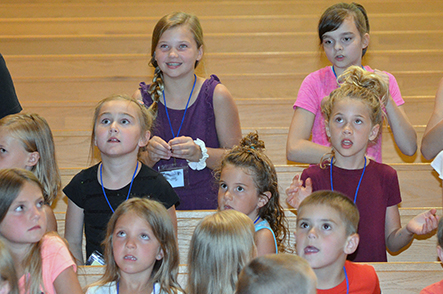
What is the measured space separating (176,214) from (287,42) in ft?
6.78

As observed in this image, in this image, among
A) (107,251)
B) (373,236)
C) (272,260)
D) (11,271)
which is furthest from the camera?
(373,236)

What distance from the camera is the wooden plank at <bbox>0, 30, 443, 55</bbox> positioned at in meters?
3.82

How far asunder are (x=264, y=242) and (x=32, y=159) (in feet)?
2.89

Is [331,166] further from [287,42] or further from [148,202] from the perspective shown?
[287,42]

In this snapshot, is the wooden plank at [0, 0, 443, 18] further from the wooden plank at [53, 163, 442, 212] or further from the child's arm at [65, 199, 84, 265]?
the child's arm at [65, 199, 84, 265]

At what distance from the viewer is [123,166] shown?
2033 millimetres

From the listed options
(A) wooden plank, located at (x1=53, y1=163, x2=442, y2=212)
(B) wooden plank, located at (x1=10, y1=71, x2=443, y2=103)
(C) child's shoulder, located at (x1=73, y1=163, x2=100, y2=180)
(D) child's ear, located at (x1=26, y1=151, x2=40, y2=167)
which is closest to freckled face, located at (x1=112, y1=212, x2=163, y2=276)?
(C) child's shoulder, located at (x1=73, y1=163, x2=100, y2=180)

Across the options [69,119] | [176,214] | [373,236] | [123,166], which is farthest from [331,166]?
[69,119]

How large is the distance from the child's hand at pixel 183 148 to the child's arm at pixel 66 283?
25.3 inches

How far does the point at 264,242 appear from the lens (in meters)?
1.87

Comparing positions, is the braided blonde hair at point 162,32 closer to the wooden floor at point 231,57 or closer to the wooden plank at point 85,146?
the wooden floor at point 231,57

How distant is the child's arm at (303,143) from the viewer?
220cm

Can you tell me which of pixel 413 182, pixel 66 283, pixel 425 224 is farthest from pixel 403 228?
pixel 66 283

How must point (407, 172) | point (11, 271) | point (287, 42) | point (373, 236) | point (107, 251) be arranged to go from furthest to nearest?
point (287, 42) → point (407, 172) → point (373, 236) → point (107, 251) → point (11, 271)
